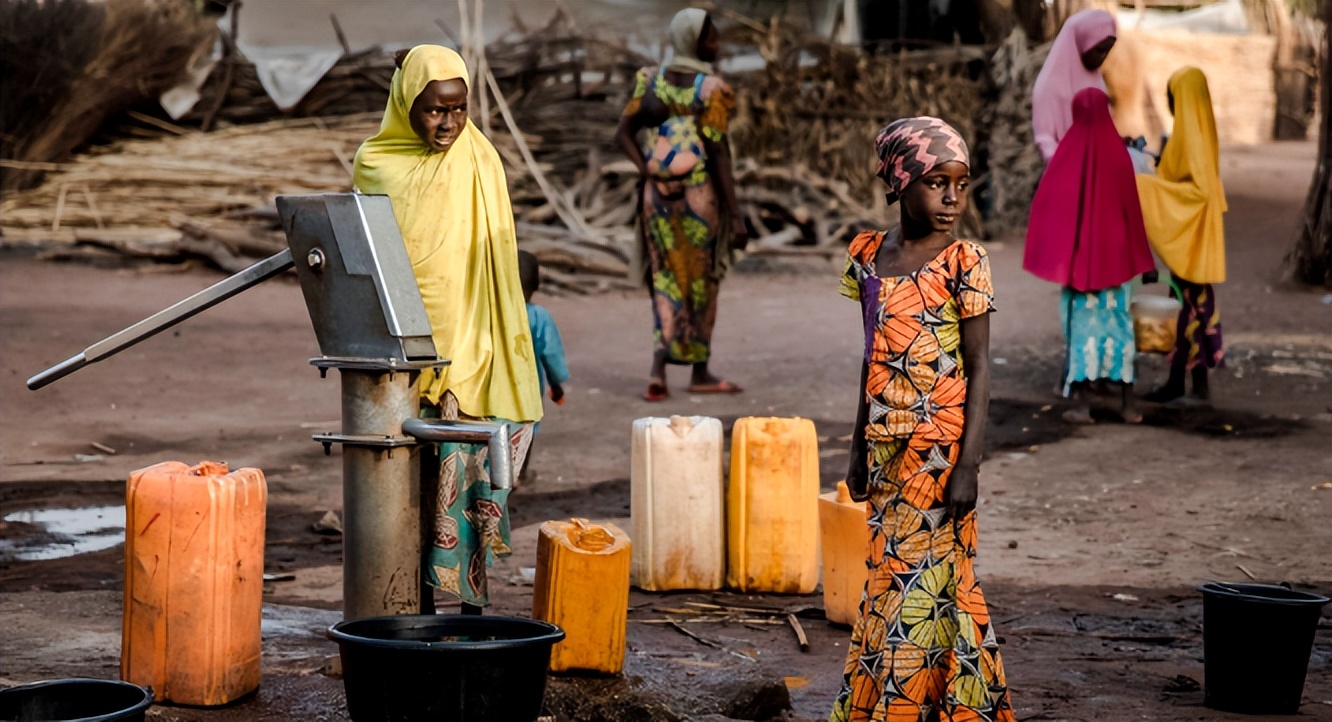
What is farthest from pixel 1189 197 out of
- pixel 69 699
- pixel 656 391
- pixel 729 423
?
pixel 69 699

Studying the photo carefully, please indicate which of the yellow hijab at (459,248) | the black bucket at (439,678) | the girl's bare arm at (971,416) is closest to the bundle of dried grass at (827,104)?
the yellow hijab at (459,248)


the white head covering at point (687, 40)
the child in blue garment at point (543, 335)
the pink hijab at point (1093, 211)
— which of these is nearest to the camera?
the child in blue garment at point (543, 335)

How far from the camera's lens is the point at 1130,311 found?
316 inches

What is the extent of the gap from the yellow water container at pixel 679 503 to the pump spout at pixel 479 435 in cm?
161

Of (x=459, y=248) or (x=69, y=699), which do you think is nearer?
(x=69, y=699)

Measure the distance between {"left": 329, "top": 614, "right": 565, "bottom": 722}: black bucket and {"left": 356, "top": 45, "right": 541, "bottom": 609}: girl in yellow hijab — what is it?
0.63 metres

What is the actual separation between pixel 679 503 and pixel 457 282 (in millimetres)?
1531

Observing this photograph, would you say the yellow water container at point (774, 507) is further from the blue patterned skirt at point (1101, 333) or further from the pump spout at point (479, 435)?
the blue patterned skirt at point (1101, 333)

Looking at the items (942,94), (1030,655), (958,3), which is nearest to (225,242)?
(942,94)

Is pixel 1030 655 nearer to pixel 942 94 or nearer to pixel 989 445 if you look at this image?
pixel 989 445

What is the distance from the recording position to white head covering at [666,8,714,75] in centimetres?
830

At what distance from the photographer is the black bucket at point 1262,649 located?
3887 millimetres

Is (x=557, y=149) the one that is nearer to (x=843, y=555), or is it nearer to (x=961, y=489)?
(x=843, y=555)

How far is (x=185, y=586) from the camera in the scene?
11.6 feet
